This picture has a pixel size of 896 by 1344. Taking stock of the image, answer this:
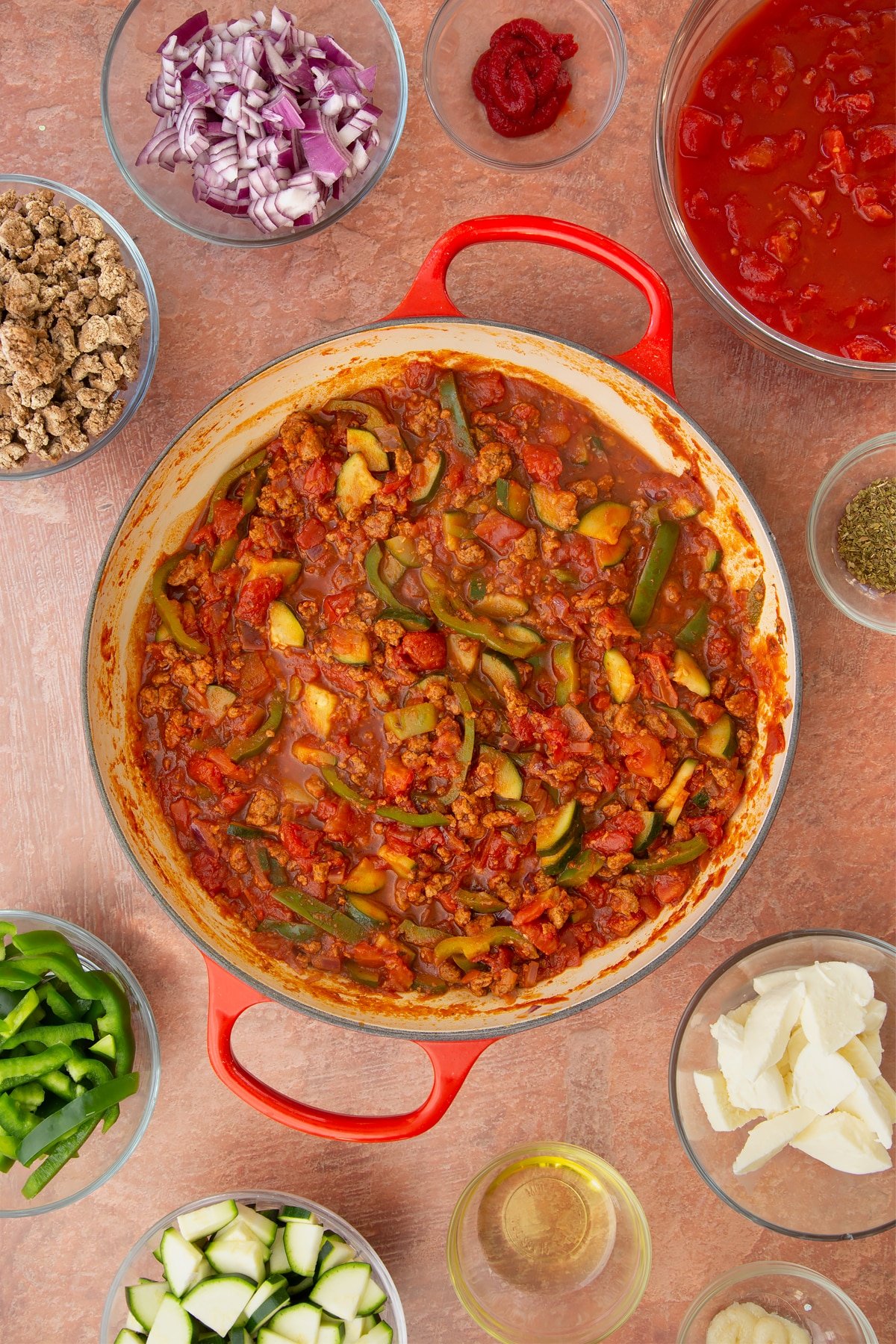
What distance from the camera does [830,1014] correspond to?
274cm

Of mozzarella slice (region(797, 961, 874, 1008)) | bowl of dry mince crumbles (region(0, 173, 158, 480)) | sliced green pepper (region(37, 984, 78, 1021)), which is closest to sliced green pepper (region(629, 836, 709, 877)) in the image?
mozzarella slice (region(797, 961, 874, 1008))

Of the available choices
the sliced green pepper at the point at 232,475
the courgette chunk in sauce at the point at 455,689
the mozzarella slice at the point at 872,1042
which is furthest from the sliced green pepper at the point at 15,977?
the mozzarella slice at the point at 872,1042

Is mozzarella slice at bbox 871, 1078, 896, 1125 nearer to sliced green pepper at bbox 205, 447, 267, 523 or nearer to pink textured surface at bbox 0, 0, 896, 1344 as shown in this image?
pink textured surface at bbox 0, 0, 896, 1344

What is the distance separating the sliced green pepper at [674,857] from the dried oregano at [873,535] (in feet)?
3.09

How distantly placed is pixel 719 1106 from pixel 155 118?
3.40m

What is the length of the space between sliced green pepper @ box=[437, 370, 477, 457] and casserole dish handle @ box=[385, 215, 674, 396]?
28 cm

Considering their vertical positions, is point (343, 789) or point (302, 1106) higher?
point (343, 789)

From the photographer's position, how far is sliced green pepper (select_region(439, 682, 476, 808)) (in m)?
2.80

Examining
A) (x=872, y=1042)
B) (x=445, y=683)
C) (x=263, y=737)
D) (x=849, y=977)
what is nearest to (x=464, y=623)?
(x=445, y=683)

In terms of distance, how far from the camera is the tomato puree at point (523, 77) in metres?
2.89

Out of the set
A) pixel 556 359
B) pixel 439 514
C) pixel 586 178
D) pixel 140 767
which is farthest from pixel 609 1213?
pixel 586 178

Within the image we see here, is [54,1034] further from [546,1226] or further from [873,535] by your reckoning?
[873,535]

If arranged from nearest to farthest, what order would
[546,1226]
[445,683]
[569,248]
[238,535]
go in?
[569,248] < [445,683] < [238,535] < [546,1226]

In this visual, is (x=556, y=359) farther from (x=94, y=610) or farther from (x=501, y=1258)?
(x=501, y=1258)
